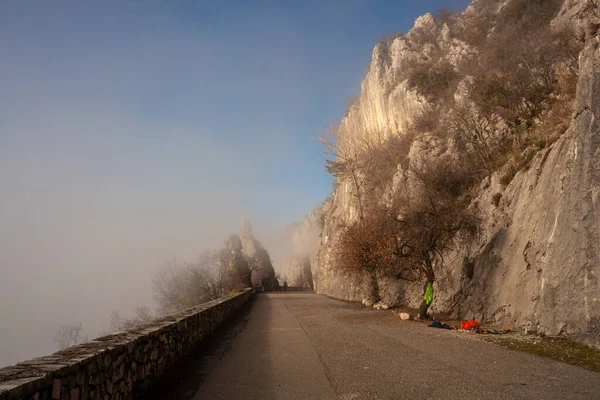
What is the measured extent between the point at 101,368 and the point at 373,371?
468 centimetres

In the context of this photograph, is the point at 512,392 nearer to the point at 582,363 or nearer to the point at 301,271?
the point at 582,363

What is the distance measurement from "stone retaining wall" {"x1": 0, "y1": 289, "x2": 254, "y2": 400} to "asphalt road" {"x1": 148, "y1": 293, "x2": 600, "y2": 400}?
48 cm

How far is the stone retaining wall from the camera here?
11.6ft

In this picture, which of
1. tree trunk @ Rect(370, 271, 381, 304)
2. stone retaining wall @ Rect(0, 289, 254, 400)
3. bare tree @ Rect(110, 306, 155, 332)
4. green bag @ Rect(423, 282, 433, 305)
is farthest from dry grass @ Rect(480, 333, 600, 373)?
bare tree @ Rect(110, 306, 155, 332)

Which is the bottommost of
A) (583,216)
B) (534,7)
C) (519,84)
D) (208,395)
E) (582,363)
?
(582,363)

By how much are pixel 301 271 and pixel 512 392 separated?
284ft

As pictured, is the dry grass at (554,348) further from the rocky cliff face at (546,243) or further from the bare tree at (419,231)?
the bare tree at (419,231)

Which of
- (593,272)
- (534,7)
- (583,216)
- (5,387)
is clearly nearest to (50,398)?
(5,387)

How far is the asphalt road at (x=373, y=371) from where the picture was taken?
6070 millimetres

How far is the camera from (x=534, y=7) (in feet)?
88.0

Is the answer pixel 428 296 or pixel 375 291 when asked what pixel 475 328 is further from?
pixel 375 291

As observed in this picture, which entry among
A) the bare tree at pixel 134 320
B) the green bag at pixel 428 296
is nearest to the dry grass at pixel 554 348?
the green bag at pixel 428 296

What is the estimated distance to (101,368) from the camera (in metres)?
4.80

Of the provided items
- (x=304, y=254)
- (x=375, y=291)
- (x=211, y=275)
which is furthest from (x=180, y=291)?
(x=304, y=254)
